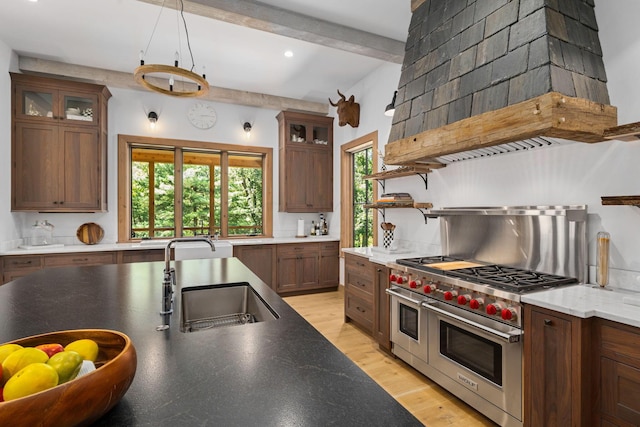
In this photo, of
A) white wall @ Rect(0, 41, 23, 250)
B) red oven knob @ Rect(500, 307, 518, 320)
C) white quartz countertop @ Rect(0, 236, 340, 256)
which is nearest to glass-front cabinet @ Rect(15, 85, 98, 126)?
white wall @ Rect(0, 41, 23, 250)

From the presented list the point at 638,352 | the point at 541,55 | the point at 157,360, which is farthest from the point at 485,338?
the point at 157,360

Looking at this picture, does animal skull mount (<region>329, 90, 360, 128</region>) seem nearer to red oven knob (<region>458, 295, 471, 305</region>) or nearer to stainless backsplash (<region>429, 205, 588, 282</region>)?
stainless backsplash (<region>429, 205, 588, 282</region>)

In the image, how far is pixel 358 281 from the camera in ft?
12.1

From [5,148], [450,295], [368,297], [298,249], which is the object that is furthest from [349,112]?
[5,148]

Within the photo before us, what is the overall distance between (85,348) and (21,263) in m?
4.17

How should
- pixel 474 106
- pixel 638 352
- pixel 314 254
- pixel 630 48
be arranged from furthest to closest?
1. pixel 314 254
2. pixel 474 106
3. pixel 630 48
4. pixel 638 352

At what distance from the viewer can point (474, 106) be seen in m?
2.12

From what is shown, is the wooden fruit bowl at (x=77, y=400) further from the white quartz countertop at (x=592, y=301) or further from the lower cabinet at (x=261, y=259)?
the lower cabinet at (x=261, y=259)

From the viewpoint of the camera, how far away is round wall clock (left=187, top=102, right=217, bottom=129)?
5156 millimetres

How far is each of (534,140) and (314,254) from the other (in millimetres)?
3745

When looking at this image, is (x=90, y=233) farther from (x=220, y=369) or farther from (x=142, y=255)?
(x=220, y=369)

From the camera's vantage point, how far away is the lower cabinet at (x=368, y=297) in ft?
10.3

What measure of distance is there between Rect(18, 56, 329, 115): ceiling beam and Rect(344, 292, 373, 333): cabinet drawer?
337 centimetres

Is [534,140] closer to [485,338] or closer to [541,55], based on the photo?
[541,55]
